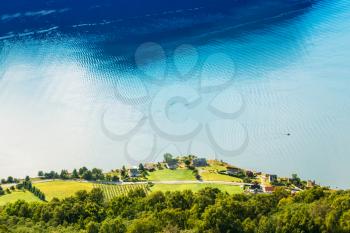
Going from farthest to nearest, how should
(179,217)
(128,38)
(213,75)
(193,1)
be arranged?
(193,1) → (128,38) → (213,75) → (179,217)

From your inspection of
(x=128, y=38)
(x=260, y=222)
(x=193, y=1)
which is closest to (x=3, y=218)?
(x=260, y=222)

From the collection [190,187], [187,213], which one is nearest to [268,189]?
[190,187]

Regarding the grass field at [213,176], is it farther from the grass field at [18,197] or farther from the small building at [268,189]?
the grass field at [18,197]

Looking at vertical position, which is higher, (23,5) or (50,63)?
(23,5)

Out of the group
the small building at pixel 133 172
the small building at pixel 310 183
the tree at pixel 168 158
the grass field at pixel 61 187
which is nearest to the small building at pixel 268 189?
the small building at pixel 310 183

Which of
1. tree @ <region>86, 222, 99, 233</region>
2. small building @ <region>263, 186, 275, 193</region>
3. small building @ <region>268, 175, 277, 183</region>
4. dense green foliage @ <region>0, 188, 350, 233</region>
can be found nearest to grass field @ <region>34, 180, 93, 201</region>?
dense green foliage @ <region>0, 188, 350, 233</region>

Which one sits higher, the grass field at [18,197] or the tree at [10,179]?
the tree at [10,179]

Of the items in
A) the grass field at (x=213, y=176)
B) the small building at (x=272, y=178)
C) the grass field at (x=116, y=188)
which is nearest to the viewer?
the small building at (x=272, y=178)

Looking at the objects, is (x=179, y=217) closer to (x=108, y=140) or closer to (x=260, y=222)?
(x=260, y=222)
